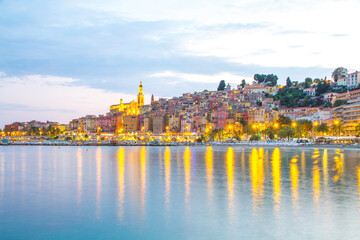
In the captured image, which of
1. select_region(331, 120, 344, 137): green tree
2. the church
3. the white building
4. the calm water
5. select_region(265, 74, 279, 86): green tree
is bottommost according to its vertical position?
the calm water

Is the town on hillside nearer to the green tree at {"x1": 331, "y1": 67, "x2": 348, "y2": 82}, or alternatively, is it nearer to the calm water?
the green tree at {"x1": 331, "y1": 67, "x2": 348, "y2": 82}

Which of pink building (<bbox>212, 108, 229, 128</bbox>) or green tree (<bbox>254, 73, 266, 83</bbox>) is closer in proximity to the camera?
pink building (<bbox>212, 108, 229, 128</bbox>)

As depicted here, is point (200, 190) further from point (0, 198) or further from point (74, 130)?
point (74, 130)

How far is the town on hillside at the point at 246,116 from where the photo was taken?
9700cm

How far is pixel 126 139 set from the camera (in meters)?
134

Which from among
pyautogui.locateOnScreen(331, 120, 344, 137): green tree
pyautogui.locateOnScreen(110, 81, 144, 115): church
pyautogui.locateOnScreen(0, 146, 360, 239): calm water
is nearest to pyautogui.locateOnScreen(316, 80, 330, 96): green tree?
pyautogui.locateOnScreen(331, 120, 344, 137): green tree

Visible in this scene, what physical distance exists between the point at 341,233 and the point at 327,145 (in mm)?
67460

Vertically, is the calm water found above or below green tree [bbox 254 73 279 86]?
below

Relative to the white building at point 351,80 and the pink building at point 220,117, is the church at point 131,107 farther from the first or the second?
the white building at point 351,80

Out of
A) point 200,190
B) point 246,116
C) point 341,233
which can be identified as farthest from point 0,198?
point 246,116

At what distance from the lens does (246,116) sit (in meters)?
116

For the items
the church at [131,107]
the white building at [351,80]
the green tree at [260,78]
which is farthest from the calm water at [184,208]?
the green tree at [260,78]

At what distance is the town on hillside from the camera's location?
A: 9700cm

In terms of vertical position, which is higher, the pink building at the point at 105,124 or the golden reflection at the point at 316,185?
the pink building at the point at 105,124
